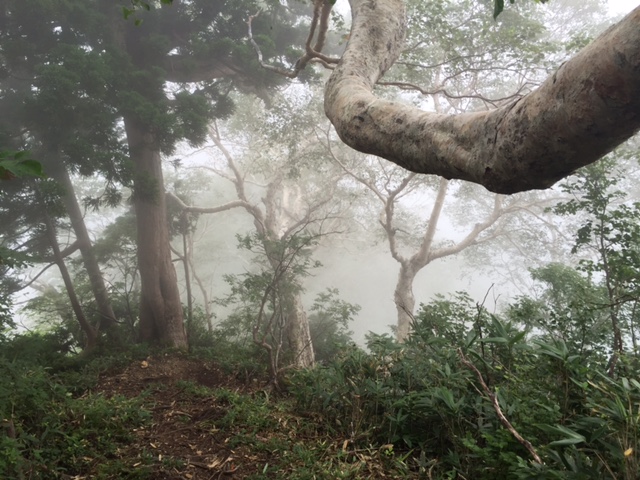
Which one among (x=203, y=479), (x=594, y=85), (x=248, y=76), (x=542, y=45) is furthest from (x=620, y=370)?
(x=248, y=76)

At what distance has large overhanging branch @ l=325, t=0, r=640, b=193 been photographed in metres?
0.89

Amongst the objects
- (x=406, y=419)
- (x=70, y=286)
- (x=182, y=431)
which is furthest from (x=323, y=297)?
(x=406, y=419)

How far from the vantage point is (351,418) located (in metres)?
2.86

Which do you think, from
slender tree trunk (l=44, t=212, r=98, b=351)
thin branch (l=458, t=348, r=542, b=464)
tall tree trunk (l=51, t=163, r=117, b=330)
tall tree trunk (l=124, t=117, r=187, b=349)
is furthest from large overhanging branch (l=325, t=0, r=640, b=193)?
tall tree trunk (l=51, t=163, r=117, b=330)

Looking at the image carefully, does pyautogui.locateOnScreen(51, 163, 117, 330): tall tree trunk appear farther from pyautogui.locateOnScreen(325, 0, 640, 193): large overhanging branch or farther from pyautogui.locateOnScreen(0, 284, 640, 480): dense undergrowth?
pyautogui.locateOnScreen(325, 0, 640, 193): large overhanging branch

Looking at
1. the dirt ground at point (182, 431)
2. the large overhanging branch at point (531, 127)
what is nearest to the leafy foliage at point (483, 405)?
the dirt ground at point (182, 431)

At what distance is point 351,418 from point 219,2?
8.37 m

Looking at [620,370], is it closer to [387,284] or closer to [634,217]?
[634,217]

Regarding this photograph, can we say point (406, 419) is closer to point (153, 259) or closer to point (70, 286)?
point (70, 286)

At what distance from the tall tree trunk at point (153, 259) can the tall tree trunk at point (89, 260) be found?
83 cm

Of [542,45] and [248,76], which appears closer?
[542,45]

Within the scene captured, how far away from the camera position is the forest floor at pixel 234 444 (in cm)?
241

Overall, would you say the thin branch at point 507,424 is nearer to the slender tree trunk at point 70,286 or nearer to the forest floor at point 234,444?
the forest floor at point 234,444

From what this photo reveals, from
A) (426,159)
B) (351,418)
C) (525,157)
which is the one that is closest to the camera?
(525,157)
